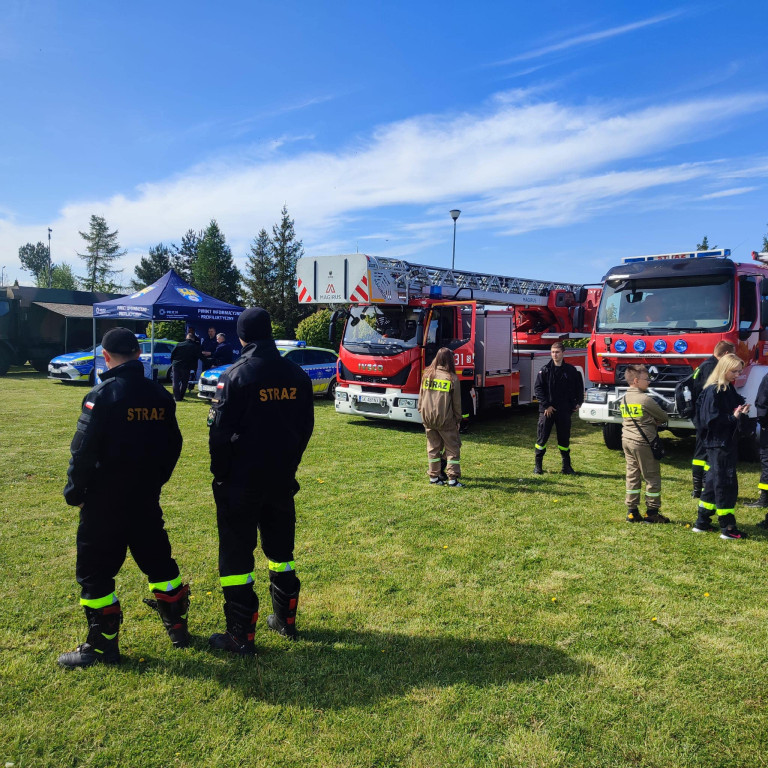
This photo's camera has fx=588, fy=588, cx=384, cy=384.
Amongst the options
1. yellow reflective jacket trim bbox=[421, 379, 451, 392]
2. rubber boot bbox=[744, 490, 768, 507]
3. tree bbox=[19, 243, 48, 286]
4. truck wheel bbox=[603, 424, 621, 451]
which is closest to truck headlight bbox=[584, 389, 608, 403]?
truck wheel bbox=[603, 424, 621, 451]

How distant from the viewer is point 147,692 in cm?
321

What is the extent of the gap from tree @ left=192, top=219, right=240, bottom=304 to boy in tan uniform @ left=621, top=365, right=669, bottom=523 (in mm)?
58761

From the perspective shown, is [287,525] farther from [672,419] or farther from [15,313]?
[15,313]

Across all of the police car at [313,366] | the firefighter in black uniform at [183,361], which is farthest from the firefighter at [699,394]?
the firefighter in black uniform at [183,361]

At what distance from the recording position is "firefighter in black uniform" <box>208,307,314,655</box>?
3.46 metres

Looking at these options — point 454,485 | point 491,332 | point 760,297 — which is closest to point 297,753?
point 454,485

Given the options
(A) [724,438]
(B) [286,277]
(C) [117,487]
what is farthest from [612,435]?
(B) [286,277]

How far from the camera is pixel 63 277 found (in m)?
68.6

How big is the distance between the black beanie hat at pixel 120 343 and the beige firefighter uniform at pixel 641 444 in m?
4.87

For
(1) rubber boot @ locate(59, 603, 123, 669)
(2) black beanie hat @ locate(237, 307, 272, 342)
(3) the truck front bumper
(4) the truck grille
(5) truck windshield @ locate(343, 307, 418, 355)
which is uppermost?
(5) truck windshield @ locate(343, 307, 418, 355)

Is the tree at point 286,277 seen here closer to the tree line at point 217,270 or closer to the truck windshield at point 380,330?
the tree line at point 217,270

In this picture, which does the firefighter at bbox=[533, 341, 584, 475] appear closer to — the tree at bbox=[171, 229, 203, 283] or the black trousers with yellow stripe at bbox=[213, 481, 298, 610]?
the black trousers with yellow stripe at bbox=[213, 481, 298, 610]

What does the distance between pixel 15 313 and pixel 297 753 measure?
80.3 feet

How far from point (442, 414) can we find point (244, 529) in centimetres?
418
